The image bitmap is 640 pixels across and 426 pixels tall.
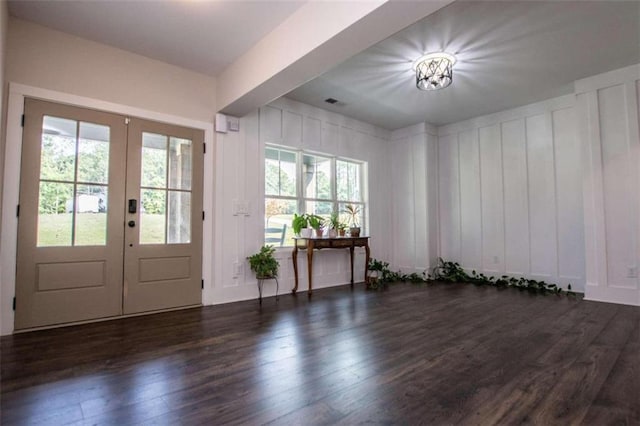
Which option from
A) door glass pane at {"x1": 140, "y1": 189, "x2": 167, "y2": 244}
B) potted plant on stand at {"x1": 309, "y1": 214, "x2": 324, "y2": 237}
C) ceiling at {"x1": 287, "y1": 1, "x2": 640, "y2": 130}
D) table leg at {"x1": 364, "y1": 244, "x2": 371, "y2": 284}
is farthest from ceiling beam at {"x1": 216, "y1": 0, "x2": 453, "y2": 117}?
table leg at {"x1": 364, "y1": 244, "x2": 371, "y2": 284}

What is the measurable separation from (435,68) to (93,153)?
3.83m

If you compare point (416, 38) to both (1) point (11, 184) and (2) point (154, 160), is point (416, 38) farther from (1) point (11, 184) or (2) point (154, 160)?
(1) point (11, 184)

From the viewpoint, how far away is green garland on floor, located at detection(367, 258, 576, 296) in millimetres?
4898

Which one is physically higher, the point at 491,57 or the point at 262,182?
the point at 491,57

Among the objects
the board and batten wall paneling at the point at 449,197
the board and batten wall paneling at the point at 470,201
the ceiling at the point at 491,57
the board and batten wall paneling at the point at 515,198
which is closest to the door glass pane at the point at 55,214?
the ceiling at the point at 491,57

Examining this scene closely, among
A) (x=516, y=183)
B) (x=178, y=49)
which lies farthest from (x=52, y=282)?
(x=516, y=183)

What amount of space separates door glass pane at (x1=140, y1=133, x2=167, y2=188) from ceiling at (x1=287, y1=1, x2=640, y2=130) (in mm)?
1997

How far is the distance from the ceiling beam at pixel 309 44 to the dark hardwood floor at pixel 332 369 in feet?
7.92

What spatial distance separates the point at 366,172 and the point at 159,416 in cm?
507

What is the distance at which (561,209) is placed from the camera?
4.79 meters

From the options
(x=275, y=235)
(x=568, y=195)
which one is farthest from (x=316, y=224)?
(x=568, y=195)

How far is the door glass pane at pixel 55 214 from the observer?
2.99m

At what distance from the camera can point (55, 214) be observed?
3049 mm

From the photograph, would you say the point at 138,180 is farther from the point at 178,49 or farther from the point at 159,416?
the point at 159,416
